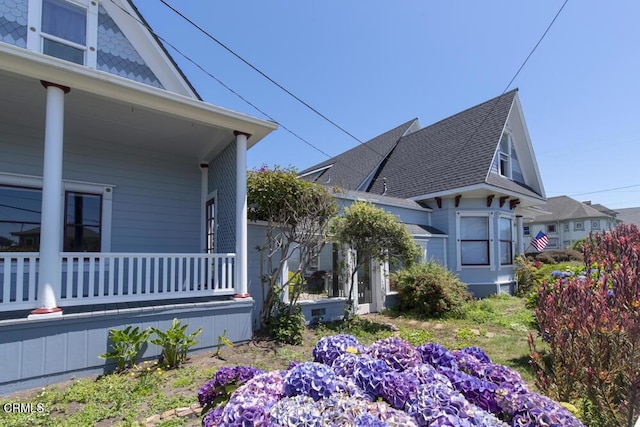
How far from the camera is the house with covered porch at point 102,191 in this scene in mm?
3812

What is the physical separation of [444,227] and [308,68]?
6.96 meters

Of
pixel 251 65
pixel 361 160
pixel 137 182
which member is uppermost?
pixel 361 160

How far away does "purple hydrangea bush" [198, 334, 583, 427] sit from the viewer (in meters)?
1.49

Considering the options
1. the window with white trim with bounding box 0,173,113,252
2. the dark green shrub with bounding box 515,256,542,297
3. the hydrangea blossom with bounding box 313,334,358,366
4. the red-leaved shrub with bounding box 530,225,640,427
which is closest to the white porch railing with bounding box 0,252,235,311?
the window with white trim with bounding box 0,173,113,252

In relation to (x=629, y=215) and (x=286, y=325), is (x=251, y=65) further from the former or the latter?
(x=629, y=215)

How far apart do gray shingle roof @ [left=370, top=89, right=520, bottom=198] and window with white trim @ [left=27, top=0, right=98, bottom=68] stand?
10.1 meters

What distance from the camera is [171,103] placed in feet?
15.5

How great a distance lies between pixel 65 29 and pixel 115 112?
2.50 meters

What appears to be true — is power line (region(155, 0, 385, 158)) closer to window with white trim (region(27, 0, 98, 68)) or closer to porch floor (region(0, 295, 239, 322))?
window with white trim (region(27, 0, 98, 68))

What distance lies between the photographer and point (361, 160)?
16500mm

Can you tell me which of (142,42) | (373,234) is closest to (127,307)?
(373,234)

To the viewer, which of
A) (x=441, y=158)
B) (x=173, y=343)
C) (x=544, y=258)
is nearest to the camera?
(x=173, y=343)

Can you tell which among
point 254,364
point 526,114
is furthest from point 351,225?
point 526,114

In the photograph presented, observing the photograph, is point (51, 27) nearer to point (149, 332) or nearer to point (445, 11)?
point (149, 332)
